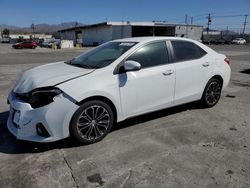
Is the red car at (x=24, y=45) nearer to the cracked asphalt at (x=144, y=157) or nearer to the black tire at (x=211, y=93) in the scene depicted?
the cracked asphalt at (x=144, y=157)

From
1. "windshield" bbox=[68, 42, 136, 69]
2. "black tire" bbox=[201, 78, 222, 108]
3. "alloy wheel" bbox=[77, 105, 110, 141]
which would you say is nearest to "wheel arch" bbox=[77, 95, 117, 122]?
"alloy wheel" bbox=[77, 105, 110, 141]

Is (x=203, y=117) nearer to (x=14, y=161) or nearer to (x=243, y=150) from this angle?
(x=243, y=150)

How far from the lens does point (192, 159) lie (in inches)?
133

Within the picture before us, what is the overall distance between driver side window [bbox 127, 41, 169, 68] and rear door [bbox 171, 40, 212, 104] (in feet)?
0.84

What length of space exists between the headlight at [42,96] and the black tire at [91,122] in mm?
405

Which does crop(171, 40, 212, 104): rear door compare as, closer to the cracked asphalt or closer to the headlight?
the cracked asphalt

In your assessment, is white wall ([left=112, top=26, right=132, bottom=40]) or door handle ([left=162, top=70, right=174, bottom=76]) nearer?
door handle ([left=162, top=70, right=174, bottom=76])

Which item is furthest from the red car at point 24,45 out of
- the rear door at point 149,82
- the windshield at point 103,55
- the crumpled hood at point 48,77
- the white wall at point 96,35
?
the rear door at point 149,82

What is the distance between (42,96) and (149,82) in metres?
1.76

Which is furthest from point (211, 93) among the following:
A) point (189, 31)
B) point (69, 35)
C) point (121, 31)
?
point (69, 35)

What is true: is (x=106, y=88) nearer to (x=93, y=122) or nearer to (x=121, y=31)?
(x=93, y=122)

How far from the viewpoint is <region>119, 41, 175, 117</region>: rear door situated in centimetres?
402

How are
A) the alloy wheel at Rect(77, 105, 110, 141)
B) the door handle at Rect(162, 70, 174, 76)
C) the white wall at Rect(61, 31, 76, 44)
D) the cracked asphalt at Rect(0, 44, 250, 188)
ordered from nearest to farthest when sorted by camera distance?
1. the cracked asphalt at Rect(0, 44, 250, 188)
2. the alloy wheel at Rect(77, 105, 110, 141)
3. the door handle at Rect(162, 70, 174, 76)
4. the white wall at Rect(61, 31, 76, 44)

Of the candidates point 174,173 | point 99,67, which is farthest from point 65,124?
point 174,173
